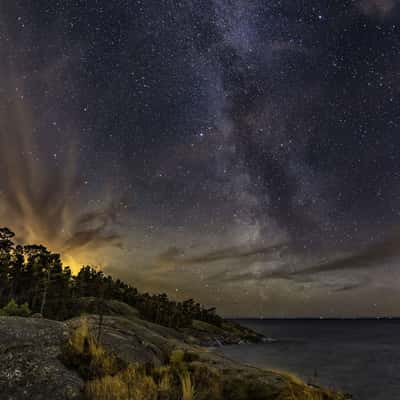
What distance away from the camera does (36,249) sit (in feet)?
228

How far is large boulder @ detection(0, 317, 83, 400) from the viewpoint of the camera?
24.8ft

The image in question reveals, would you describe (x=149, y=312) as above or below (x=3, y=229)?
below

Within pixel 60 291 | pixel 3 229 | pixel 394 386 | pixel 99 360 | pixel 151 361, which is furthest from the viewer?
pixel 60 291

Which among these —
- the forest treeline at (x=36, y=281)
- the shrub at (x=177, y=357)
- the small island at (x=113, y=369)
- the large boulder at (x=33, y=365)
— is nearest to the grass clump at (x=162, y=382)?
the small island at (x=113, y=369)

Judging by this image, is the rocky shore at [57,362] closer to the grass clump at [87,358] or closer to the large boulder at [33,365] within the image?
the large boulder at [33,365]

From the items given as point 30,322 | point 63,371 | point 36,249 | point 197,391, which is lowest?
point 197,391

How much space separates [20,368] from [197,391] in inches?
172

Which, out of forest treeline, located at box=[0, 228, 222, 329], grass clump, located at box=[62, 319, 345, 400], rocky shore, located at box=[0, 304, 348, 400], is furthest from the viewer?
forest treeline, located at box=[0, 228, 222, 329]

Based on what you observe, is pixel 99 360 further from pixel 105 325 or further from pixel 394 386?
pixel 394 386

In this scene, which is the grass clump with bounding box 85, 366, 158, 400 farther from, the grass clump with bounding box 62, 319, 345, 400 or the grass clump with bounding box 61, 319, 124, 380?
the grass clump with bounding box 61, 319, 124, 380

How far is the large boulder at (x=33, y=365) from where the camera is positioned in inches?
297

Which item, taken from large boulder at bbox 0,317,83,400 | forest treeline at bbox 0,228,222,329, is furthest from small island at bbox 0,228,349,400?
forest treeline at bbox 0,228,222,329

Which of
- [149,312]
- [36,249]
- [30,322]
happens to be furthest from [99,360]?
[149,312]

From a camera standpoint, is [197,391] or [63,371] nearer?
[63,371]
